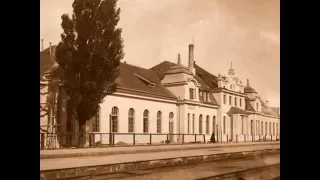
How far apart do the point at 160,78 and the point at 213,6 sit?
77 centimetres

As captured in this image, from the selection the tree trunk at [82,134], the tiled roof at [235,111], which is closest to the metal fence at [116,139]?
the tree trunk at [82,134]

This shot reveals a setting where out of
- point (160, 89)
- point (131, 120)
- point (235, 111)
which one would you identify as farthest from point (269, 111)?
point (131, 120)

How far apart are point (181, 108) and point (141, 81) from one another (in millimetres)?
405

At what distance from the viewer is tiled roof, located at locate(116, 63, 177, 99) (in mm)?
3396

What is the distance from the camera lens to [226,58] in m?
3.96

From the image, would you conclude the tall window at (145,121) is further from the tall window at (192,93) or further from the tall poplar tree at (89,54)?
the tall window at (192,93)

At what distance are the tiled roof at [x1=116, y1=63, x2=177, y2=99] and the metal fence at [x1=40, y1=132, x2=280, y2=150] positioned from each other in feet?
1.00

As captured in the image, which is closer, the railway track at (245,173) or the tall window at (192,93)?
the tall window at (192,93)

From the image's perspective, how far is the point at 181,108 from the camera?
3.68 meters

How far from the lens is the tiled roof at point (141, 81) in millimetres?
3396

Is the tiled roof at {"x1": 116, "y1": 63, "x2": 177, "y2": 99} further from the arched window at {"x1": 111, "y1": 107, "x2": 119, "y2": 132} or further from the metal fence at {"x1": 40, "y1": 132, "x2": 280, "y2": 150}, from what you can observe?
the metal fence at {"x1": 40, "y1": 132, "x2": 280, "y2": 150}

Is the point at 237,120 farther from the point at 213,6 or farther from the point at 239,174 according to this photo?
the point at 213,6

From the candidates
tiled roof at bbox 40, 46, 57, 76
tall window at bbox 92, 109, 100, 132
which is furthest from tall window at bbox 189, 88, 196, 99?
tiled roof at bbox 40, 46, 57, 76
